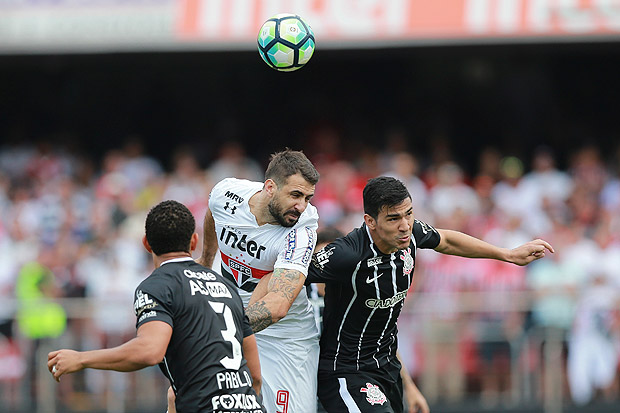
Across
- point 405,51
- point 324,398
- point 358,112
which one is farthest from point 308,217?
point 358,112

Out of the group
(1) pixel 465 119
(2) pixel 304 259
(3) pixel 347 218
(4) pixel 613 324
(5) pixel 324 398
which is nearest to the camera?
(2) pixel 304 259

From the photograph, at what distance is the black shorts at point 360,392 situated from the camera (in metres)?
6.68

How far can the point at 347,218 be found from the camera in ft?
40.7

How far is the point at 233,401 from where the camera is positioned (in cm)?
537

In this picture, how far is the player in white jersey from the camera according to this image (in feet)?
21.3

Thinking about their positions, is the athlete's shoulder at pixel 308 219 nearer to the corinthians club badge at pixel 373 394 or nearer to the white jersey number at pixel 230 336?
the corinthians club badge at pixel 373 394

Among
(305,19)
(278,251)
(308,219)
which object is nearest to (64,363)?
(278,251)

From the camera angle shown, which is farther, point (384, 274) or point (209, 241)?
point (209, 241)

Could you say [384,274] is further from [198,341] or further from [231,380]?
[198,341]

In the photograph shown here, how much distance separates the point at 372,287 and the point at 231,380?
155cm

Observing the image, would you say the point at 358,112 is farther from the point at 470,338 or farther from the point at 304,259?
Answer: the point at 304,259

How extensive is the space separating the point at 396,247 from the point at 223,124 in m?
10.3

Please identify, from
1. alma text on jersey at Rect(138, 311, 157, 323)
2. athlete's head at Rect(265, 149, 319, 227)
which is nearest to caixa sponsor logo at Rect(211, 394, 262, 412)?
alma text on jersey at Rect(138, 311, 157, 323)

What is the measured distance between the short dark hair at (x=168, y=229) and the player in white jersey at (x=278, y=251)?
0.92 meters
